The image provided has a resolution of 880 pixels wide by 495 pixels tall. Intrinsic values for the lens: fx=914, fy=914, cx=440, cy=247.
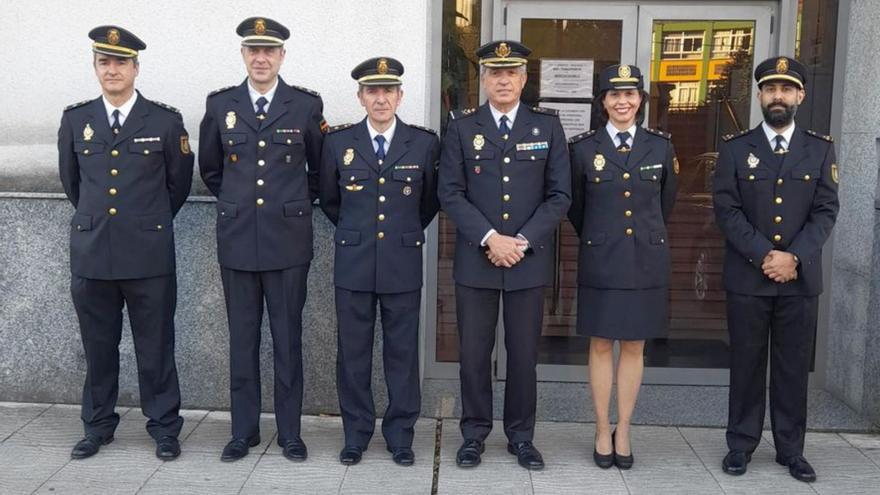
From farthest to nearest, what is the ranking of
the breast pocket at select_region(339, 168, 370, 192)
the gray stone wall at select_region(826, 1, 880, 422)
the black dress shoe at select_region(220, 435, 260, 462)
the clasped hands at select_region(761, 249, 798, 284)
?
the gray stone wall at select_region(826, 1, 880, 422) < the black dress shoe at select_region(220, 435, 260, 462) < the breast pocket at select_region(339, 168, 370, 192) < the clasped hands at select_region(761, 249, 798, 284)

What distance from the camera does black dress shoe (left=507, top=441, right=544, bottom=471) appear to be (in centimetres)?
450

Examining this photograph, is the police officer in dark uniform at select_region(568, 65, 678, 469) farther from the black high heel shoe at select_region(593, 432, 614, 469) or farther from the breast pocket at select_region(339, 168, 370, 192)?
the breast pocket at select_region(339, 168, 370, 192)

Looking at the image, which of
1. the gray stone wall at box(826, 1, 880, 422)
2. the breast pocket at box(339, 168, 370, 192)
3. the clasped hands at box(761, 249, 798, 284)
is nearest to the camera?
the clasped hands at box(761, 249, 798, 284)

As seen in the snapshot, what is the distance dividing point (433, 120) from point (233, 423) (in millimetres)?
2251

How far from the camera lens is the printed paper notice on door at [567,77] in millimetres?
5762

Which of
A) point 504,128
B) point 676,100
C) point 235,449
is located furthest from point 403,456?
point 676,100

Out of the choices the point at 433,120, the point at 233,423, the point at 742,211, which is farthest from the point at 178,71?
the point at 742,211

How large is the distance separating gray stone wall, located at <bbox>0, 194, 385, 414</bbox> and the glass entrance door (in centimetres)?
136

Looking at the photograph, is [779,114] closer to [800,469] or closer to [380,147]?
[800,469]

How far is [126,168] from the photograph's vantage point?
446 centimetres

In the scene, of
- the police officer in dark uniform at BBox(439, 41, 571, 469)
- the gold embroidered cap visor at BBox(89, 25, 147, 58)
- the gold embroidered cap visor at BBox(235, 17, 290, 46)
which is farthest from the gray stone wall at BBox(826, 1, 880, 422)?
the gold embroidered cap visor at BBox(89, 25, 147, 58)

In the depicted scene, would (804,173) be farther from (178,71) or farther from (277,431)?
(178,71)

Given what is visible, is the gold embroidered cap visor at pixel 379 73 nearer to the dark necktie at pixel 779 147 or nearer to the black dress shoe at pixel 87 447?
the dark necktie at pixel 779 147

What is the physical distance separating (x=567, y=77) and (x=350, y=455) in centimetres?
274
